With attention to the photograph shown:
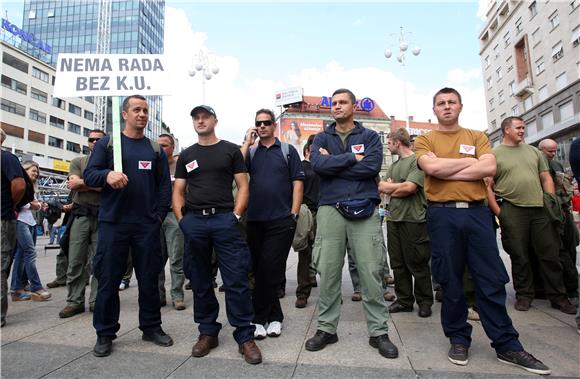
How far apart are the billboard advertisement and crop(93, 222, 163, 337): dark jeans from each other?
59509 mm

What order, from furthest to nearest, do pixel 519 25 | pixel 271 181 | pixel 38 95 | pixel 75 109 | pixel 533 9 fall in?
pixel 75 109
pixel 38 95
pixel 519 25
pixel 533 9
pixel 271 181

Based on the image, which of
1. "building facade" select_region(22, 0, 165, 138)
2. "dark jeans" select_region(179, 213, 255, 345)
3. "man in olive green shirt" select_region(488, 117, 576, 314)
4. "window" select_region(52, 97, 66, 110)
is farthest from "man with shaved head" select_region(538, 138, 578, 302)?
"building facade" select_region(22, 0, 165, 138)

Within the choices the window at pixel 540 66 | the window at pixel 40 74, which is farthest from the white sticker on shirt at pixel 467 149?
the window at pixel 40 74

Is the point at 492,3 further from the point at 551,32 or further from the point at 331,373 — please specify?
the point at 331,373

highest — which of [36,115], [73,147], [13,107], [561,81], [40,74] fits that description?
[40,74]

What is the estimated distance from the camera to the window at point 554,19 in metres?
28.4

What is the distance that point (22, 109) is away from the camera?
4553 centimetres

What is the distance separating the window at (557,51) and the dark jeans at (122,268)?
35316mm

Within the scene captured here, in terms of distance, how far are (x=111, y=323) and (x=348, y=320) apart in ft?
7.38

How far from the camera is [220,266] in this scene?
10.0 feet

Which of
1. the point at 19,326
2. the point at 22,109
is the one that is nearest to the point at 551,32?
the point at 19,326

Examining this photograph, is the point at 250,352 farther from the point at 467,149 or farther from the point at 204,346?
the point at 467,149

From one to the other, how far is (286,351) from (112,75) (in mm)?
3010

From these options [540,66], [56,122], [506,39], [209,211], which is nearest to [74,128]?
[56,122]
